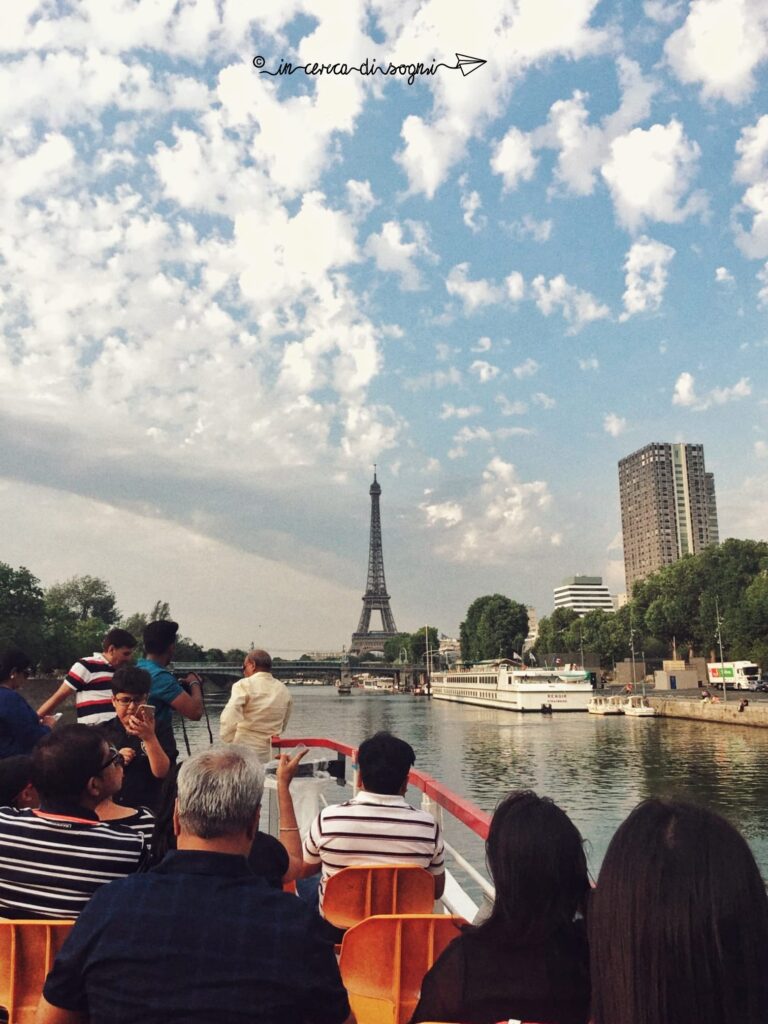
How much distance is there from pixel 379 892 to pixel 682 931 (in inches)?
73.9

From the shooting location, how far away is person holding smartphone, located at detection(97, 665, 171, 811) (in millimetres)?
4035

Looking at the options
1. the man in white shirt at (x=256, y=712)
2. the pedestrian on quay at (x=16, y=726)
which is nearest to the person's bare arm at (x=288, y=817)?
the man in white shirt at (x=256, y=712)

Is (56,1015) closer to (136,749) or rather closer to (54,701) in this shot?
(136,749)

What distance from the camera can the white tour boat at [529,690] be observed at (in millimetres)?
61156

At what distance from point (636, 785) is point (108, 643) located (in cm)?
2176

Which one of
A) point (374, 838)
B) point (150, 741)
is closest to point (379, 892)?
point (374, 838)

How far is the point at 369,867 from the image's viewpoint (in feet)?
10.1

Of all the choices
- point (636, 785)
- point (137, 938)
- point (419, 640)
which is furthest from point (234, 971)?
point (419, 640)

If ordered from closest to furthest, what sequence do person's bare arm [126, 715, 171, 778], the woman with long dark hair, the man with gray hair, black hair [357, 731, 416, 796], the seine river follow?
the man with gray hair < the woman with long dark hair < black hair [357, 731, 416, 796] < person's bare arm [126, 715, 171, 778] < the seine river

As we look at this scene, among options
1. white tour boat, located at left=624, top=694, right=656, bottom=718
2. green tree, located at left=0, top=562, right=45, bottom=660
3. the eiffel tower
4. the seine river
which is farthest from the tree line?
the eiffel tower

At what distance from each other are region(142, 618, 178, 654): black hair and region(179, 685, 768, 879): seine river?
6619 mm

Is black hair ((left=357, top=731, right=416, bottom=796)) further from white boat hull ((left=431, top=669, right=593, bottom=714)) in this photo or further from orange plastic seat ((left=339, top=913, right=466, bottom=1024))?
white boat hull ((left=431, top=669, right=593, bottom=714))

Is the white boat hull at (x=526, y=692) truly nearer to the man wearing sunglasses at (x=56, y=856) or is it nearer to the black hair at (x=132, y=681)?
the black hair at (x=132, y=681)

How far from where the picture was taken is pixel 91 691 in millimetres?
5406
